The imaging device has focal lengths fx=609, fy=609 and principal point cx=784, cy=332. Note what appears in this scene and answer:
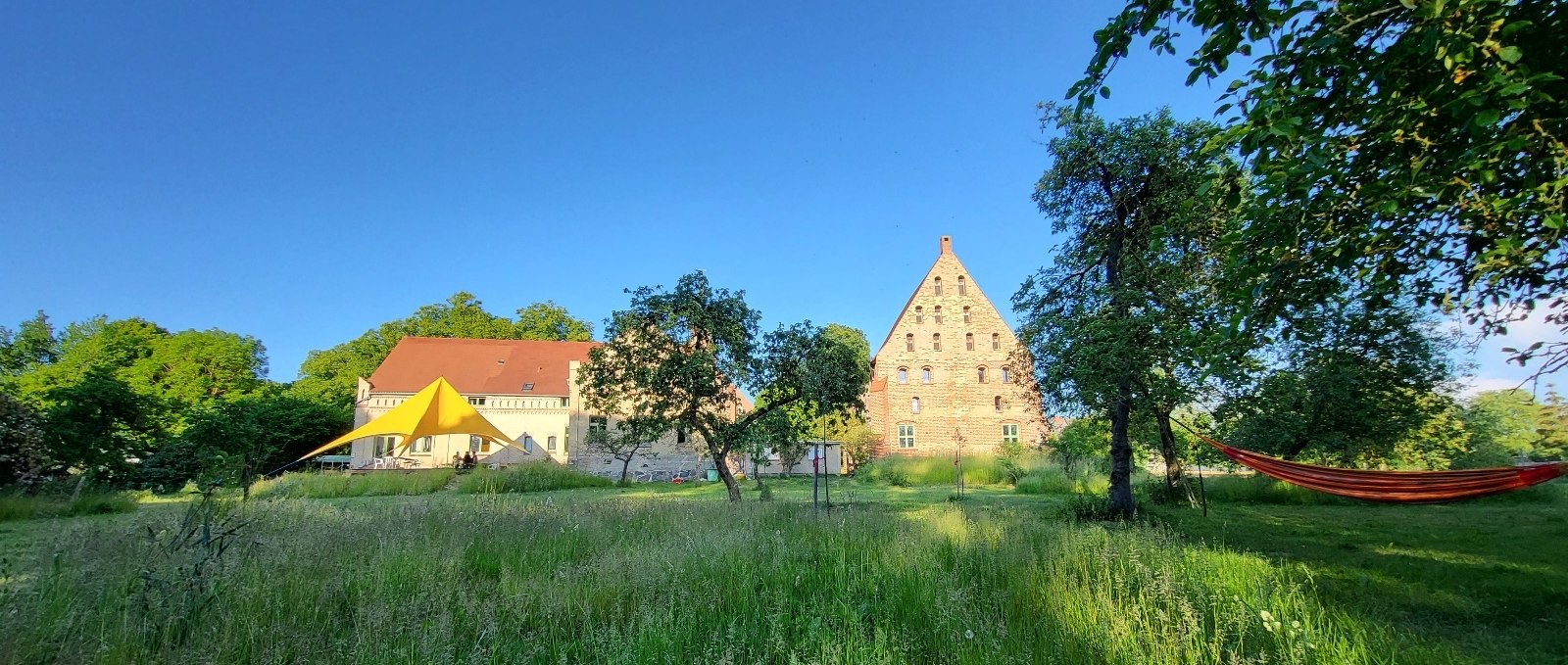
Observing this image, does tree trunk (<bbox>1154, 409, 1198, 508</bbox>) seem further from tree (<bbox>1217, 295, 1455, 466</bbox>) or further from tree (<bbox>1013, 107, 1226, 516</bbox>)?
tree (<bbox>1013, 107, 1226, 516</bbox>)

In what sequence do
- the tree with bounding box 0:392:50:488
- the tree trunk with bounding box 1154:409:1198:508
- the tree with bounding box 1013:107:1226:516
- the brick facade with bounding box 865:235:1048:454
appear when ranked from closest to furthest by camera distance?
1. the tree with bounding box 1013:107:1226:516
2. the tree with bounding box 0:392:50:488
3. the tree trunk with bounding box 1154:409:1198:508
4. the brick facade with bounding box 865:235:1048:454

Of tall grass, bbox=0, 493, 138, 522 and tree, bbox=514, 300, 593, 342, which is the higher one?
tree, bbox=514, 300, 593, 342

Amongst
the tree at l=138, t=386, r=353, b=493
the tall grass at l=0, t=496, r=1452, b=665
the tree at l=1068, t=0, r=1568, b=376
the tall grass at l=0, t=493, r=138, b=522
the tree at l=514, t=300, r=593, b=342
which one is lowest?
the tall grass at l=0, t=493, r=138, b=522

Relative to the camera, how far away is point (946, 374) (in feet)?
112

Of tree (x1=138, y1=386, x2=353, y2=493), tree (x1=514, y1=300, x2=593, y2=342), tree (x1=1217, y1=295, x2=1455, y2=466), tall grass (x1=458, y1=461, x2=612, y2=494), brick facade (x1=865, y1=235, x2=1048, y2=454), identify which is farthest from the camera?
tree (x1=514, y1=300, x2=593, y2=342)

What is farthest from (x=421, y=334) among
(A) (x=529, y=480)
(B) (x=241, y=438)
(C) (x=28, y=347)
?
(A) (x=529, y=480)

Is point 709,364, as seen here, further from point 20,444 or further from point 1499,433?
point 1499,433

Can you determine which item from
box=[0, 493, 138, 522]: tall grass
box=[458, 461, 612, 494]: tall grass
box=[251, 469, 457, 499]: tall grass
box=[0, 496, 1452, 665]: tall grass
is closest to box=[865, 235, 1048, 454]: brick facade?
box=[458, 461, 612, 494]: tall grass

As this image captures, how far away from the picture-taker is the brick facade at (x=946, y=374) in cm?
3341

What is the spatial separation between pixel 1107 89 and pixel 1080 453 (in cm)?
1871

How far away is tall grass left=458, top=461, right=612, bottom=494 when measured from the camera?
610 inches

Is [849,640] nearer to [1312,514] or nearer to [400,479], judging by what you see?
[1312,514]

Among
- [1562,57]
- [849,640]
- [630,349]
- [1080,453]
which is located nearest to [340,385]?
[630,349]

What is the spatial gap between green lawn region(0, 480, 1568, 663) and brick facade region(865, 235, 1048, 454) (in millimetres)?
26617
